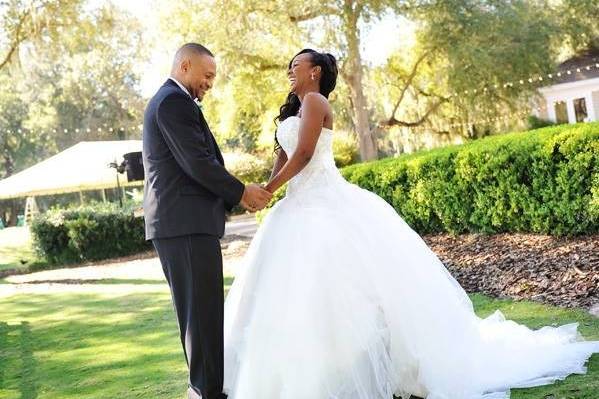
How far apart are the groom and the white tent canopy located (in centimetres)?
1922

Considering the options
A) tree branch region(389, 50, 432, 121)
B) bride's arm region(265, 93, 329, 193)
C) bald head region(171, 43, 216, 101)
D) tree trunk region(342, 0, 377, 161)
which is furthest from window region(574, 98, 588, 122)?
bald head region(171, 43, 216, 101)

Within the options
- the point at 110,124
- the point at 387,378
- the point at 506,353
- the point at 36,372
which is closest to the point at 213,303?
the point at 387,378

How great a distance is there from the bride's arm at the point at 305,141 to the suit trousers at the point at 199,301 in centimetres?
63

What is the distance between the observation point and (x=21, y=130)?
51.2 m

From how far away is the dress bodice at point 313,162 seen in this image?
13.3 ft

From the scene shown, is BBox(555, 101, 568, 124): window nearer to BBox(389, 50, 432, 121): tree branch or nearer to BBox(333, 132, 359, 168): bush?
BBox(389, 50, 432, 121): tree branch

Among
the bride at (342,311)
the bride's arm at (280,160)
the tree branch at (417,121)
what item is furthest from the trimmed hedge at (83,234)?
the bride at (342,311)

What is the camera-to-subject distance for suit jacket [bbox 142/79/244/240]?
342cm

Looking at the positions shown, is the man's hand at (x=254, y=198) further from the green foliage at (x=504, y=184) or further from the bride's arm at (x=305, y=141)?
the green foliage at (x=504, y=184)

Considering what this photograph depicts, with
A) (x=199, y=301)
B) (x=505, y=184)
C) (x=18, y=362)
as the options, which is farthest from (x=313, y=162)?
(x=505, y=184)

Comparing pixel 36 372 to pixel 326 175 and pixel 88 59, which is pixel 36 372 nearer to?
pixel 326 175

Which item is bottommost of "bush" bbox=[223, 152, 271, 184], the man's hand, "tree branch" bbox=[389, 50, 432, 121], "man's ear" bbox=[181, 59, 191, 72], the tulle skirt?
the tulle skirt

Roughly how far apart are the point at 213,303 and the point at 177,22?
55.0ft

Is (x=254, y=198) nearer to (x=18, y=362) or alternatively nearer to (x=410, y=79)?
(x=18, y=362)
